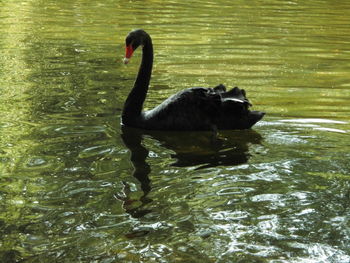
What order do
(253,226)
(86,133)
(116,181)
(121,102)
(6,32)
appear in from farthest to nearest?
(6,32) < (121,102) < (86,133) < (116,181) < (253,226)

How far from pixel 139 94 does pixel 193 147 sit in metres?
0.85

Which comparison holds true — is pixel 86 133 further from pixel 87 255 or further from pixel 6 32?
pixel 6 32

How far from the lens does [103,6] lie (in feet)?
52.3

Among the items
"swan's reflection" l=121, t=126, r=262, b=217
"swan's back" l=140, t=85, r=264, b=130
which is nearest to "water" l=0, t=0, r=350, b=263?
"swan's reflection" l=121, t=126, r=262, b=217

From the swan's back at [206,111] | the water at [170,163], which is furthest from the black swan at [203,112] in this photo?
the water at [170,163]

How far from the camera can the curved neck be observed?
18.8 ft

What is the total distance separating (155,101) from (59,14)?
26.3ft

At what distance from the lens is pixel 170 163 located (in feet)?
15.7

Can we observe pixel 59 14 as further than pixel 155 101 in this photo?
Yes

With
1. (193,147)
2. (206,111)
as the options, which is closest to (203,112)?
(206,111)

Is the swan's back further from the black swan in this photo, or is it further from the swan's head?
the swan's head

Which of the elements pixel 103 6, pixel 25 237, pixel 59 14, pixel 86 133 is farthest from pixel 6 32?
pixel 25 237

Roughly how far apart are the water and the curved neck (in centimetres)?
14

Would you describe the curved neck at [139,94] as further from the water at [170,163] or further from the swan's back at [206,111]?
the swan's back at [206,111]
